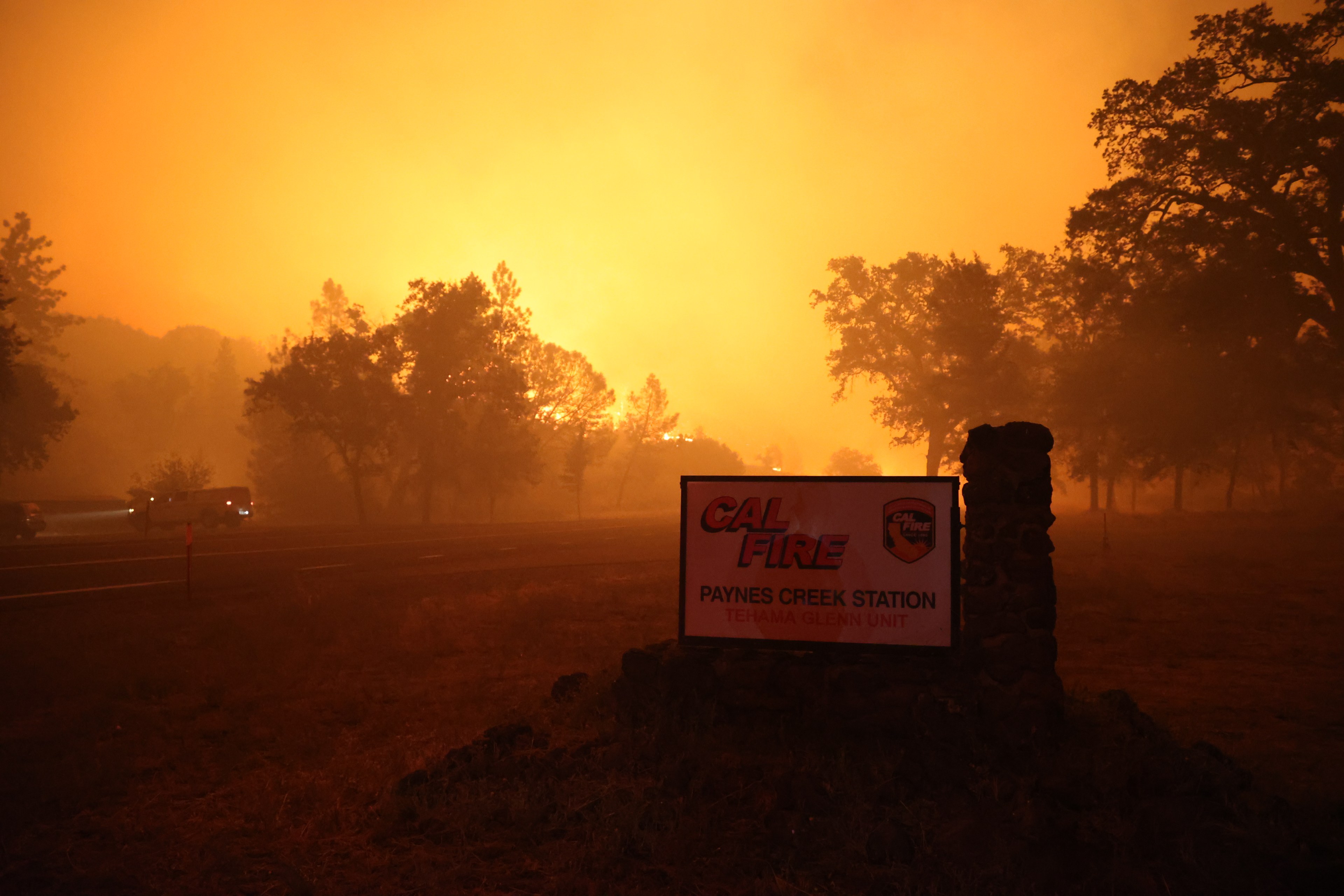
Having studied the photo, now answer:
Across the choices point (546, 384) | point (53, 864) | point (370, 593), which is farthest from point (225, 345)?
point (53, 864)

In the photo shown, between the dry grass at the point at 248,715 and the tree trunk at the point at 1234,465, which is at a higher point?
the tree trunk at the point at 1234,465

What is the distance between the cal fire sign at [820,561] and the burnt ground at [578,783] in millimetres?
939

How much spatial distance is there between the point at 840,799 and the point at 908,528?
2564 mm

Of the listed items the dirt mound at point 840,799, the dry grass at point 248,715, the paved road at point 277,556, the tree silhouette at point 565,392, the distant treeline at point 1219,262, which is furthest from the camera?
the tree silhouette at point 565,392

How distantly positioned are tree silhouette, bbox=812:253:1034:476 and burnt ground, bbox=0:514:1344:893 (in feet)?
120

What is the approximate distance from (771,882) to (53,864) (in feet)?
16.1

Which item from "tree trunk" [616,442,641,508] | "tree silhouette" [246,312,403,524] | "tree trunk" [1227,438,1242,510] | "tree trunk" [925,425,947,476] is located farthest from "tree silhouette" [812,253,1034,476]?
"tree silhouette" [246,312,403,524]

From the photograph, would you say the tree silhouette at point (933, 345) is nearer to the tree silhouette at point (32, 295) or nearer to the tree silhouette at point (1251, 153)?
the tree silhouette at point (1251, 153)

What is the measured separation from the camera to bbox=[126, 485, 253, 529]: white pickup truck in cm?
3878

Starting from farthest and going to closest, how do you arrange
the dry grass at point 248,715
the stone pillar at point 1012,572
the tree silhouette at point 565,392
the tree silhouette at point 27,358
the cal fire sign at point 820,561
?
the tree silhouette at point 565,392 < the tree silhouette at point 27,358 < the cal fire sign at point 820,561 < the stone pillar at point 1012,572 < the dry grass at point 248,715

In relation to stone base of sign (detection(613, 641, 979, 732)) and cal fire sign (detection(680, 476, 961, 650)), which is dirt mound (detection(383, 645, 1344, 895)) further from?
cal fire sign (detection(680, 476, 961, 650))

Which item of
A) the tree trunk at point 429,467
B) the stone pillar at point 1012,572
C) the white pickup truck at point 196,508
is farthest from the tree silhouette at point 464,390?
the stone pillar at point 1012,572

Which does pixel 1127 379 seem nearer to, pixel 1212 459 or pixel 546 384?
pixel 1212 459

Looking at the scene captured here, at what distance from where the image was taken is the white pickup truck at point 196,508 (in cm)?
3878
